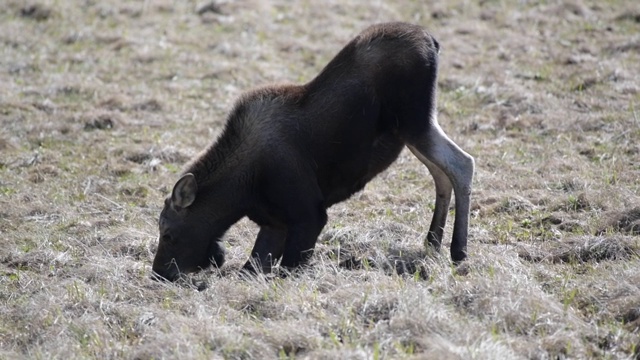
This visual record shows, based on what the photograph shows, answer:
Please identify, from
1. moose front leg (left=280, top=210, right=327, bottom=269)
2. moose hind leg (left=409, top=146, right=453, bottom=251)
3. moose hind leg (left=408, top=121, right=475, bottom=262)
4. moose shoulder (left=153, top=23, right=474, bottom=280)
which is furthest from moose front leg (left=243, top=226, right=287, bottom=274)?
moose hind leg (left=408, top=121, right=475, bottom=262)

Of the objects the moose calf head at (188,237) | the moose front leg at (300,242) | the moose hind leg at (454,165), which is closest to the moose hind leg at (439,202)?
the moose hind leg at (454,165)

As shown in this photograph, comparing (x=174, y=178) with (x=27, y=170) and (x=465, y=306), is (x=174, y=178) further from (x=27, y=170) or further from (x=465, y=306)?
(x=465, y=306)

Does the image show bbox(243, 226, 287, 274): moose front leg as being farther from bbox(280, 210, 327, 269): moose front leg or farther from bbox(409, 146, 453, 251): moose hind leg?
bbox(409, 146, 453, 251): moose hind leg

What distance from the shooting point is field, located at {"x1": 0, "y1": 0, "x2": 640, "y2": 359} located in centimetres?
625

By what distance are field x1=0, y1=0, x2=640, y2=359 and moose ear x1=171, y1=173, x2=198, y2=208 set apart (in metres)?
0.65

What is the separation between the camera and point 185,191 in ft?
27.0

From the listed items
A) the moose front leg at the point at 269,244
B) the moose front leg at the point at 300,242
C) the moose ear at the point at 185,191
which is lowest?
the moose front leg at the point at 269,244

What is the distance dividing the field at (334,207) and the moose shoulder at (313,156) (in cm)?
32

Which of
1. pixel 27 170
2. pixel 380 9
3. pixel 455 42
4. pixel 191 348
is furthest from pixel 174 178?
pixel 380 9

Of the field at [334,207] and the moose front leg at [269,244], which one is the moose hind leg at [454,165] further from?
the moose front leg at [269,244]

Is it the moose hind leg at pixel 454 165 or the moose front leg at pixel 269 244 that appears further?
the moose front leg at pixel 269 244

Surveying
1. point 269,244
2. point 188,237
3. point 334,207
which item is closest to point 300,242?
point 269,244

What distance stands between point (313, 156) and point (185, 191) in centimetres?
114

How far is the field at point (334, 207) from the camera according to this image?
6.25 m
